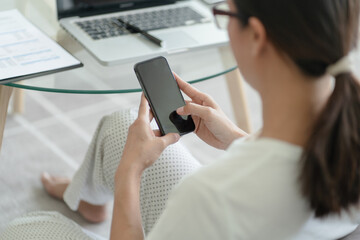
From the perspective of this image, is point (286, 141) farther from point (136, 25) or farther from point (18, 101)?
point (18, 101)

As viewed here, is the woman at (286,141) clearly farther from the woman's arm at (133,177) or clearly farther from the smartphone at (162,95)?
the smartphone at (162,95)

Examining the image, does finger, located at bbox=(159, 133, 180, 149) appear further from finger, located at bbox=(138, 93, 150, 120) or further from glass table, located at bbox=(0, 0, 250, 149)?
glass table, located at bbox=(0, 0, 250, 149)

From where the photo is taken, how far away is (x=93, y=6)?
4.73 ft

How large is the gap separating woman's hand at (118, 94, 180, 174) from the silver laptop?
1.13ft

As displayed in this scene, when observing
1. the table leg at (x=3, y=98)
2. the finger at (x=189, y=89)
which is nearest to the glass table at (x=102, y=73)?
the table leg at (x=3, y=98)

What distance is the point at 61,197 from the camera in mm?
1631

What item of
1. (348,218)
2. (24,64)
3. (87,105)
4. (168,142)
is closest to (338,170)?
(348,218)

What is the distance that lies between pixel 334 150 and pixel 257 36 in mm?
170

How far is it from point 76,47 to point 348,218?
2.59 ft

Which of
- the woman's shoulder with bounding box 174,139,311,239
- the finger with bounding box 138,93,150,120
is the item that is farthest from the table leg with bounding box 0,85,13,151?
the woman's shoulder with bounding box 174,139,311,239

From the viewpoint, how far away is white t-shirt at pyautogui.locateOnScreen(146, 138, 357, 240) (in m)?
0.65

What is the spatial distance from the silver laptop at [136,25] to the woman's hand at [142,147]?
0.35 metres

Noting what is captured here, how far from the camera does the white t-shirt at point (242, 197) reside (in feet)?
2.14

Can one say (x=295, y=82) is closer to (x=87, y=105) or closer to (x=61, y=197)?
(x=61, y=197)
